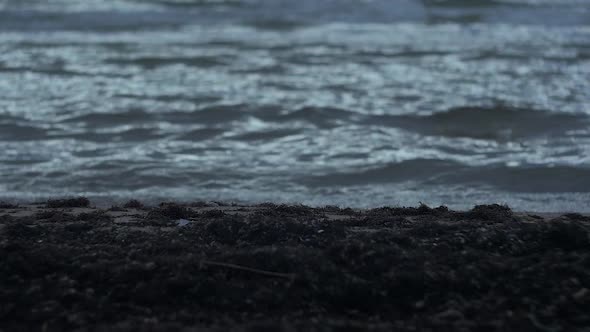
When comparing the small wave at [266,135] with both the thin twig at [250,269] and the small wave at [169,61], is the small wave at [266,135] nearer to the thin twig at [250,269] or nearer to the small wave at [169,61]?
the small wave at [169,61]

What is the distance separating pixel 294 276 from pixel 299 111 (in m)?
6.71

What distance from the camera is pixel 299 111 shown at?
10672 millimetres

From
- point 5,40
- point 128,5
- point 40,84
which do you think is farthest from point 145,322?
point 128,5

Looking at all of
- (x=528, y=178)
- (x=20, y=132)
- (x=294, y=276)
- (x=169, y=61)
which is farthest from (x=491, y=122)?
(x=294, y=276)

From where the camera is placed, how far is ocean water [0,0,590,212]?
7.88 meters

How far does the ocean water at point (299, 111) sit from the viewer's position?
7879 millimetres

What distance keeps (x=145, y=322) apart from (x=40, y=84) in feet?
32.1

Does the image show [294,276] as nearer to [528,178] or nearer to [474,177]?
[474,177]

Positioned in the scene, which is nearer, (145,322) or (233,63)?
(145,322)

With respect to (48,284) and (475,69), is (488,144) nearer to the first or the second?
(475,69)

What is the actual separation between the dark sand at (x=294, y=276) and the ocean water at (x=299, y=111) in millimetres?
2549

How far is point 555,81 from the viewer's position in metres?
12.7

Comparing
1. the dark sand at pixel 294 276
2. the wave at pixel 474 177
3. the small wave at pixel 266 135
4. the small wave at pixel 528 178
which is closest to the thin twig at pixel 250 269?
the dark sand at pixel 294 276

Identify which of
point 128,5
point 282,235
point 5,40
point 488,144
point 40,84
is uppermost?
point 128,5
